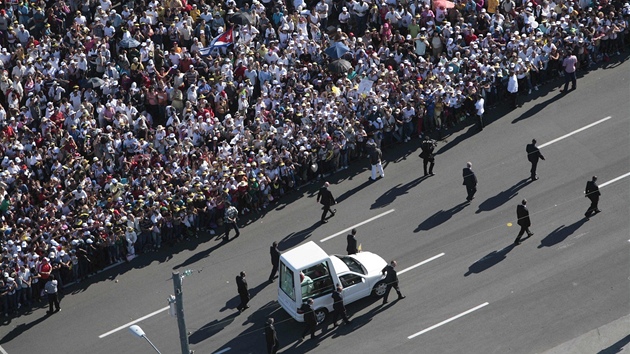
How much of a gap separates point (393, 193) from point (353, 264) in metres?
5.57

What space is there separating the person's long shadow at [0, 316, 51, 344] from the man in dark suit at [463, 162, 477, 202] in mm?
13984

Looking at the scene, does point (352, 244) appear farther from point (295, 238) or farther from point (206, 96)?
point (206, 96)

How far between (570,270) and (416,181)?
708cm

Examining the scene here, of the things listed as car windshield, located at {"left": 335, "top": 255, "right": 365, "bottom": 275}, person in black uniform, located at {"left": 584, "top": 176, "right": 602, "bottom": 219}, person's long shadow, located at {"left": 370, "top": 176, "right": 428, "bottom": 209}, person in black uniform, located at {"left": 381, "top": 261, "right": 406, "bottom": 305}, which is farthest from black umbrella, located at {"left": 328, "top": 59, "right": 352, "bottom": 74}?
person in black uniform, located at {"left": 381, "top": 261, "right": 406, "bottom": 305}

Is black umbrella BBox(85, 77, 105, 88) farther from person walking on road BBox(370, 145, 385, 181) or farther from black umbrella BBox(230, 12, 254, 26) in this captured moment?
person walking on road BBox(370, 145, 385, 181)

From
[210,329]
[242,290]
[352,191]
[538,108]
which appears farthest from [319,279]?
[538,108]

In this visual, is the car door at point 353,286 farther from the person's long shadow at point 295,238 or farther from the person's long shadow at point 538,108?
the person's long shadow at point 538,108

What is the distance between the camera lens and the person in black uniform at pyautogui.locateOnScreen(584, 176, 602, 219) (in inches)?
1485

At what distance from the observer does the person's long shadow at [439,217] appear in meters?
38.5

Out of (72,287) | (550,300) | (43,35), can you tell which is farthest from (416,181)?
(43,35)

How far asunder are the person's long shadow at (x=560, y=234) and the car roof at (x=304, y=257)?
7167mm

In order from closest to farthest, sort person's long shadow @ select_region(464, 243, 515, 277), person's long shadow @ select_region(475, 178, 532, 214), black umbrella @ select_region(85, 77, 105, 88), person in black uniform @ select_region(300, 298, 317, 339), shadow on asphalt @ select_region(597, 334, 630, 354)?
shadow on asphalt @ select_region(597, 334, 630, 354) → person in black uniform @ select_region(300, 298, 317, 339) → person's long shadow @ select_region(464, 243, 515, 277) → person's long shadow @ select_region(475, 178, 532, 214) → black umbrella @ select_region(85, 77, 105, 88)

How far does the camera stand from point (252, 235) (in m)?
39.4

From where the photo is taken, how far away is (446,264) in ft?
120
